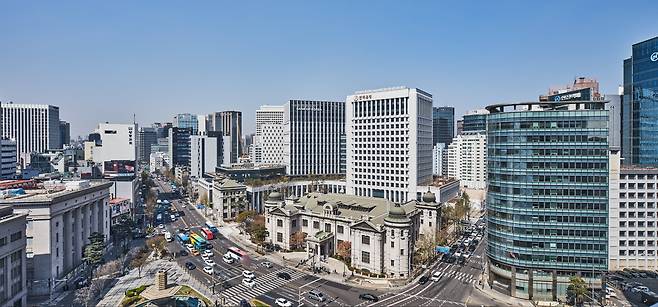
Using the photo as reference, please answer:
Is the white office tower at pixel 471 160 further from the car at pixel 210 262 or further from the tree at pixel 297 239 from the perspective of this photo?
the car at pixel 210 262

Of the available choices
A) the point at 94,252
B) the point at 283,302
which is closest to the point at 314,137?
the point at 94,252

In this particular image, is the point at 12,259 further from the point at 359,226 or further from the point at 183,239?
the point at 359,226

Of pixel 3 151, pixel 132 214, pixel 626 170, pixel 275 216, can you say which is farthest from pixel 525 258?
pixel 3 151

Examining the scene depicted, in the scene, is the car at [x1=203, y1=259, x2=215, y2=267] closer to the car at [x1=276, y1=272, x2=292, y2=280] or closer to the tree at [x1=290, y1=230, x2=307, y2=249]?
the car at [x1=276, y1=272, x2=292, y2=280]

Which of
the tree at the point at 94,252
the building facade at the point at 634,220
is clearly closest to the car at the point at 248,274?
the tree at the point at 94,252

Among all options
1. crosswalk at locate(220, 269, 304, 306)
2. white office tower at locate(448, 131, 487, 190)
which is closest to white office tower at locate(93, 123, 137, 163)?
crosswalk at locate(220, 269, 304, 306)
